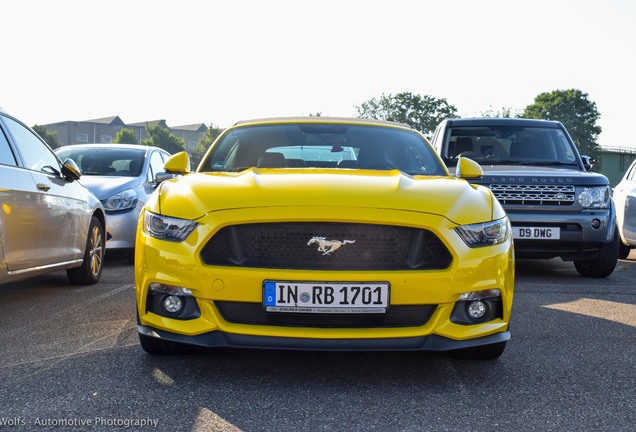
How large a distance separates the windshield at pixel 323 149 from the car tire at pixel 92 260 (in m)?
2.46

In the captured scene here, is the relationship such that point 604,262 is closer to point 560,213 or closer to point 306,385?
point 560,213

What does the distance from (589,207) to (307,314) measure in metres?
5.50

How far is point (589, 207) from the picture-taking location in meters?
8.49

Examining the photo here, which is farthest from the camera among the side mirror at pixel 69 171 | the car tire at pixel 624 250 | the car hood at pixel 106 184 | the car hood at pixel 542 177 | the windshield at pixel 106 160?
the car tire at pixel 624 250

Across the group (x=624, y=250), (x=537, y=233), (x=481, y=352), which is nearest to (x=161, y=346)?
(x=481, y=352)

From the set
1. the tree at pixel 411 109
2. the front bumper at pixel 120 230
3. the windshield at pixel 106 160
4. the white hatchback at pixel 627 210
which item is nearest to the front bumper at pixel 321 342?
the front bumper at pixel 120 230

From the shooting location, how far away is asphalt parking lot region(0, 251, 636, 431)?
11.0ft

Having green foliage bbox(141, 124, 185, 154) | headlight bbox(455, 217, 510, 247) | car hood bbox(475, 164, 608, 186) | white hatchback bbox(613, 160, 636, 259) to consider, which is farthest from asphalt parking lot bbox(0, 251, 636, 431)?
green foliage bbox(141, 124, 185, 154)

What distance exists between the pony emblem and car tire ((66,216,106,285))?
414 centimetres

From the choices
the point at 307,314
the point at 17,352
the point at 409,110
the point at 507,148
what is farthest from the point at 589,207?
the point at 409,110

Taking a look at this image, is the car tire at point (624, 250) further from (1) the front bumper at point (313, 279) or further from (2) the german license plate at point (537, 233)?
(1) the front bumper at point (313, 279)

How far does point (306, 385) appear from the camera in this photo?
154 inches

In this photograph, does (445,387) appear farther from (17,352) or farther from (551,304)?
(551,304)

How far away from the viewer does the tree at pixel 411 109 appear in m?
104
